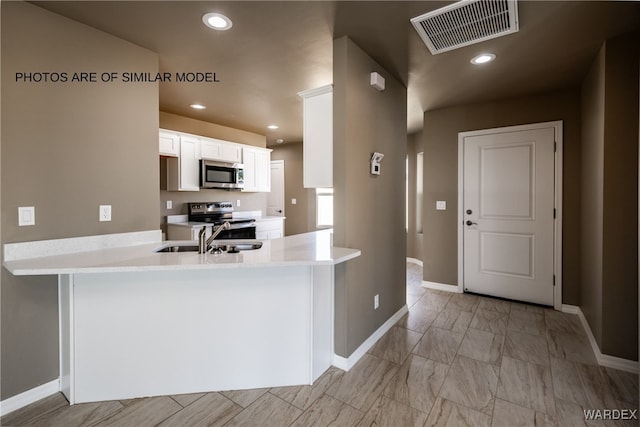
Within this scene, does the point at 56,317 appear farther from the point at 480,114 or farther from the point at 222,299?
the point at 480,114

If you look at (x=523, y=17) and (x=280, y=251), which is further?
(x=280, y=251)

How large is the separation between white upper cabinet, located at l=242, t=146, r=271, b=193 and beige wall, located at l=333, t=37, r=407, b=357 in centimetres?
289

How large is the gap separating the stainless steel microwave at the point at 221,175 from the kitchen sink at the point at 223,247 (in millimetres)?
2294

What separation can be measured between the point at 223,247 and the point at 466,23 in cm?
222

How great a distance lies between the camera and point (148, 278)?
6.19 feet

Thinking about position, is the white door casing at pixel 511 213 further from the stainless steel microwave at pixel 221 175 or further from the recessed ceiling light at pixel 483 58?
the stainless steel microwave at pixel 221 175

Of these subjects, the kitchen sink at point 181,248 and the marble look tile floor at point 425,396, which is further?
the kitchen sink at point 181,248

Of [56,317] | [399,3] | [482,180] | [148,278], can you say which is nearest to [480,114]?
[482,180]

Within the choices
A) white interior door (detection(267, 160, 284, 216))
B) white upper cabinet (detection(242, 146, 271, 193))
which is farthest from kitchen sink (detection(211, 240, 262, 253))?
white interior door (detection(267, 160, 284, 216))

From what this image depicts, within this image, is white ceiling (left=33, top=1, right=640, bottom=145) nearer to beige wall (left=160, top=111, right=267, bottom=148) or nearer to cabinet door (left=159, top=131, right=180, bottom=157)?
cabinet door (left=159, top=131, right=180, bottom=157)

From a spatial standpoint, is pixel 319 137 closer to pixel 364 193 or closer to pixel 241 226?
pixel 364 193

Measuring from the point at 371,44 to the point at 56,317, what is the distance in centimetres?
Answer: 287

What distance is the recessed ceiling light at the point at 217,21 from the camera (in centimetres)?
200

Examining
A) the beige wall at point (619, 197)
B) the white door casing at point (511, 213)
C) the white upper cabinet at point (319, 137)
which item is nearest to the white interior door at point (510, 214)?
the white door casing at point (511, 213)
